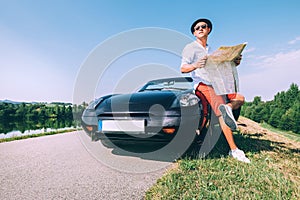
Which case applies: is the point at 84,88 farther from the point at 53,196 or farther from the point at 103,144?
the point at 53,196

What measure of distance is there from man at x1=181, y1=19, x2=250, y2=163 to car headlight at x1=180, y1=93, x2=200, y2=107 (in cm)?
19

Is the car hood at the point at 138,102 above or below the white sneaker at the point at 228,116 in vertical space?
above

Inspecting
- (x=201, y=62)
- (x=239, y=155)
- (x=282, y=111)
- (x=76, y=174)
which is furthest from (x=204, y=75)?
(x=282, y=111)

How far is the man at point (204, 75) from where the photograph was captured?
2.11 meters

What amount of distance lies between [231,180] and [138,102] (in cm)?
131

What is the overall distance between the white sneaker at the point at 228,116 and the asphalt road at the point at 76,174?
846 millimetres

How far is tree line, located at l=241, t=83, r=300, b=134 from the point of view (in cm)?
3475

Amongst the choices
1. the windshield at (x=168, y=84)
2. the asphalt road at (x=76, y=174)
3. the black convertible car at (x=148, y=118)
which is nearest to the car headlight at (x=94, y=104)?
the black convertible car at (x=148, y=118)

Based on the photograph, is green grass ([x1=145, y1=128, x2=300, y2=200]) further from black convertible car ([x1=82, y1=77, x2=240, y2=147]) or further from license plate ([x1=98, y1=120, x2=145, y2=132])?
license plate ([x1=98, y1=120, x2=145, y2=132])

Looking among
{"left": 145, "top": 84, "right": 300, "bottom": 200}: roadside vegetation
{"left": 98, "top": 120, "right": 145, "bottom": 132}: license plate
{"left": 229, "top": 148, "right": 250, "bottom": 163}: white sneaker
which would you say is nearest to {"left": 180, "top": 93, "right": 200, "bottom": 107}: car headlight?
{"left": 98, "top": 120, "right": 145, "bottom": 132}: license plate

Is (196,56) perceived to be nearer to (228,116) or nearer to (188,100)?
(188,100)

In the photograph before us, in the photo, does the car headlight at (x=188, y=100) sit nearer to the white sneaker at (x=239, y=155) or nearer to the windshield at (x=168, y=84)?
the white sneaker at (x=239, y=155)

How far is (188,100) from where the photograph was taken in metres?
2.09

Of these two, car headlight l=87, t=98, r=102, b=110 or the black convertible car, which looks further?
car headlight l=87, t=98, r=102, b=110
